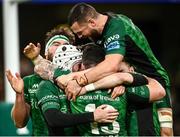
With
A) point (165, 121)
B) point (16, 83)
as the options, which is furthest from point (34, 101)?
point (165, 121)

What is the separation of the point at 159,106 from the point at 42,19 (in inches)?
372

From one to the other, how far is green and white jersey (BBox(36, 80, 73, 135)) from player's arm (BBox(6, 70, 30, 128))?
0.85 feet

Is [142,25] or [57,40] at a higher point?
[142,25]

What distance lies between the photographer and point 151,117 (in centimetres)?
607

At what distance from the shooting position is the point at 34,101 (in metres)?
6.23

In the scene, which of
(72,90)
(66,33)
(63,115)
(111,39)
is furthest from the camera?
(66,33)

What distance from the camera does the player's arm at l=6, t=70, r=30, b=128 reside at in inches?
236

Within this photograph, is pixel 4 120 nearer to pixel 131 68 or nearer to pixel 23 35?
pixel 131 68

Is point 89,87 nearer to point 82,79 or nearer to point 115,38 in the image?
point 82,79

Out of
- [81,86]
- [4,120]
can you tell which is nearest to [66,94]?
[81,86]

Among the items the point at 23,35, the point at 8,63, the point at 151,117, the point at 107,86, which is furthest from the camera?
the point at 23,35

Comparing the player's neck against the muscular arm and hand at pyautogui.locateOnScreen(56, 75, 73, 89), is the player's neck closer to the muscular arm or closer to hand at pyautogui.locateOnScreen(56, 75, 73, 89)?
the muscular arm

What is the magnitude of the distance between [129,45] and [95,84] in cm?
56

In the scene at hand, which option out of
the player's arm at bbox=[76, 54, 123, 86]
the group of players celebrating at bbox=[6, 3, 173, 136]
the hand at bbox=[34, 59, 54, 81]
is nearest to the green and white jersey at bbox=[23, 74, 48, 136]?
the group of players celebrating at bbox=[6, 3, 173, 136]
